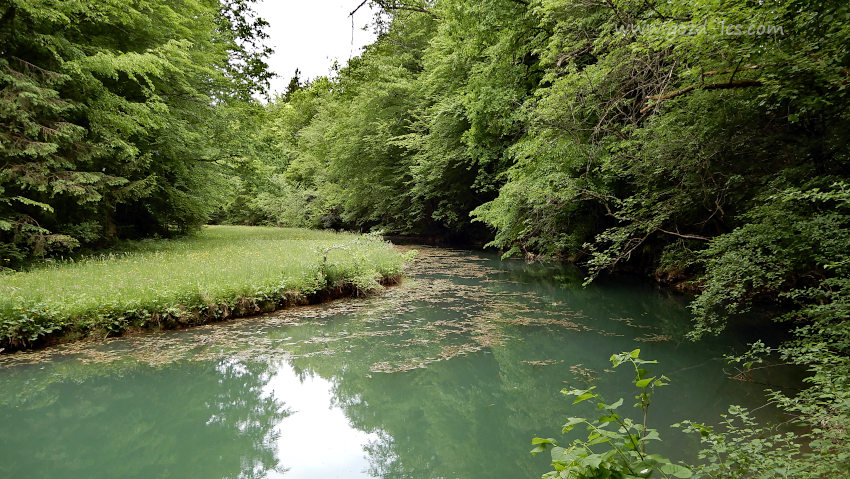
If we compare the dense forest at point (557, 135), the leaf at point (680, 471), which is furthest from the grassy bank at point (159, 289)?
the leaf at point (680, 471)

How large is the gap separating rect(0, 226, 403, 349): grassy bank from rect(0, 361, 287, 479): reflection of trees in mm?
1433

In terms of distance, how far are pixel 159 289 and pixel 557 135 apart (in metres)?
7.70

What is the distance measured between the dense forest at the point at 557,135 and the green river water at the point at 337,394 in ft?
4.33

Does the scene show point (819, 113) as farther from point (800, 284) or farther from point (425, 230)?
point (425, 230)

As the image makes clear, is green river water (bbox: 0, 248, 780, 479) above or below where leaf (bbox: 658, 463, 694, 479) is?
below

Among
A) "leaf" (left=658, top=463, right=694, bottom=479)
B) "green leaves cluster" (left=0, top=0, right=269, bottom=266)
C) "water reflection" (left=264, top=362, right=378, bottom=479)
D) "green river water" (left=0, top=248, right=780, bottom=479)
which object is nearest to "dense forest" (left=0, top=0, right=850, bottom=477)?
"green leaves cluster" (left=0, top=0, right=269, bottom=266)

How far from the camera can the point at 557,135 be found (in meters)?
8.81

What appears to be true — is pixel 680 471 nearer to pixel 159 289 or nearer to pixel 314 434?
pixel 314 434

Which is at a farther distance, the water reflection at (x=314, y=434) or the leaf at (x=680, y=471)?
the water reflection at (x=314, y=434)

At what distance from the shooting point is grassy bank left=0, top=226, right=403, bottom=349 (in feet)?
20.6

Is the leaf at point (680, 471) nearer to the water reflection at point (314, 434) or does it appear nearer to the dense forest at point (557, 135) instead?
the dense forest at point (557, 135)

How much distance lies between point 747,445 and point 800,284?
5.77m

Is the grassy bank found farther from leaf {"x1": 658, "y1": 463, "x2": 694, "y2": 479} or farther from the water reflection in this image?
leaf {"x1": 658, "y1": 463, "x2": 694, "y2": 479}

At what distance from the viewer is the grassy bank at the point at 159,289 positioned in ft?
20.6
